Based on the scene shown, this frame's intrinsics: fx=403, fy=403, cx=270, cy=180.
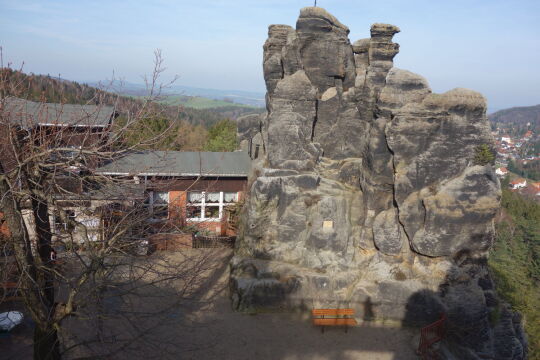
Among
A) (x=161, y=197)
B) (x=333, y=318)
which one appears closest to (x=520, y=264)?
(x=333, y=318)

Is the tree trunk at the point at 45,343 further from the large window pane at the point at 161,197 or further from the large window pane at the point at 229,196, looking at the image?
the large window pane at the point at 229,196

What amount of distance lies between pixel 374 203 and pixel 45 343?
9.95m

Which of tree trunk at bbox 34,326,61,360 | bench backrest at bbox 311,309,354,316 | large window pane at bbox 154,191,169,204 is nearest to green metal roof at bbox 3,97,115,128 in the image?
tree trunk at bbox 34,326,61,360

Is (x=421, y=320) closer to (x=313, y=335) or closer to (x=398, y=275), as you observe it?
(x=398, y=275)

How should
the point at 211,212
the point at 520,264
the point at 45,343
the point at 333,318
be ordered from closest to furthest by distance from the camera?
the point at 45,343
the point at 333,318
the point at 211,212
the point at 520,264

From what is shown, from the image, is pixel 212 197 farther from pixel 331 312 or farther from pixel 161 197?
pixel 331 312

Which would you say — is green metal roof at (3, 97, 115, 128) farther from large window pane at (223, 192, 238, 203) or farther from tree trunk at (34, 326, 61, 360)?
large window pane at (223, 192, 238, 203)

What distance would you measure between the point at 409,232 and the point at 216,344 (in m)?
6.60

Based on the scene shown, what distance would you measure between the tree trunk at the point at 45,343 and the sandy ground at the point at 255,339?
3.56m

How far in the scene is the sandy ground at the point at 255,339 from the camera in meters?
10.3

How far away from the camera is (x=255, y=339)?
1116 centimetres

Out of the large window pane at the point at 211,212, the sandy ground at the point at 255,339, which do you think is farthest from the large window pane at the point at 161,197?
the sandy ground at the point at 255,339

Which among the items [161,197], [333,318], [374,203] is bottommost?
[333,318]

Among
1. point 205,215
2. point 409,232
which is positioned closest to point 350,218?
point 409,232
